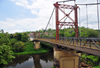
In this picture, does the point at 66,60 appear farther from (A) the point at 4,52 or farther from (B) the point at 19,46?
(B) the point at 19,46

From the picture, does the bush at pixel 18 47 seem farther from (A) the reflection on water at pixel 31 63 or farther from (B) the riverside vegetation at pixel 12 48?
(A) the reflection on water at pixel 31 63

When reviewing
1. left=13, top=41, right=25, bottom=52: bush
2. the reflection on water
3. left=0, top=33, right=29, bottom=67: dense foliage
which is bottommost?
the reflection on water

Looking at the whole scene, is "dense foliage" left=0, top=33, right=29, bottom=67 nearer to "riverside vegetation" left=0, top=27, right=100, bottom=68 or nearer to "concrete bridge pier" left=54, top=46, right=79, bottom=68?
"riverside vegetation" left=0, top=27, right=100, bottom=68

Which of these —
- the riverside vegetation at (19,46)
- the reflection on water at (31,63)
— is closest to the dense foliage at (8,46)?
the riverside vegetation at (19,46)

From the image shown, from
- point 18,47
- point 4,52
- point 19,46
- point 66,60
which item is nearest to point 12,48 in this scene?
point 18,47

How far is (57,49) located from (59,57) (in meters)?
1.34

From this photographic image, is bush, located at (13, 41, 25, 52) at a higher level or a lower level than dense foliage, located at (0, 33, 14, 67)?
lower

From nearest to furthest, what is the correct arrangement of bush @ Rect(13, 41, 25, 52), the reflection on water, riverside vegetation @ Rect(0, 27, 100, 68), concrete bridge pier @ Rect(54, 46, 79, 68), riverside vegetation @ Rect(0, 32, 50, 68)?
riverside vegetation @ Rect(0, 32, 50, 68), riverside vegetation @ Rect(0, 27, 100, 68), concrete bridge pier @ Rect(54, 46, 79, 68), the reflection on water, bush @ Rect(13, 41, 25, 52)

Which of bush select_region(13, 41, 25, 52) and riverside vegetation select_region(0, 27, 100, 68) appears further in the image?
bush select_region(13, 41, 25, 52)

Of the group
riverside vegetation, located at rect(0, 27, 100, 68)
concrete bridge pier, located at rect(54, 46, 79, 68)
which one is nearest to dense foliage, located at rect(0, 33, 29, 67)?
riverside vegetation, located at rect(0, 27, 100, 68)

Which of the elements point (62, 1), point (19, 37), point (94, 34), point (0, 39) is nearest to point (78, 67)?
point (0, 39)

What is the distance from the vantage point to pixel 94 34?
94.9 ft

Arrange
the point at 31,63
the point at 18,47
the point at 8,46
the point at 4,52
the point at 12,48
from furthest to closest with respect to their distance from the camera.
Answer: the point at 18,47 < the point at 12,48 < the point at 31,63 < the point at 8,46 < the point at 4,52

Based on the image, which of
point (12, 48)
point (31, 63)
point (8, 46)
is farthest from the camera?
point (12, 48)
